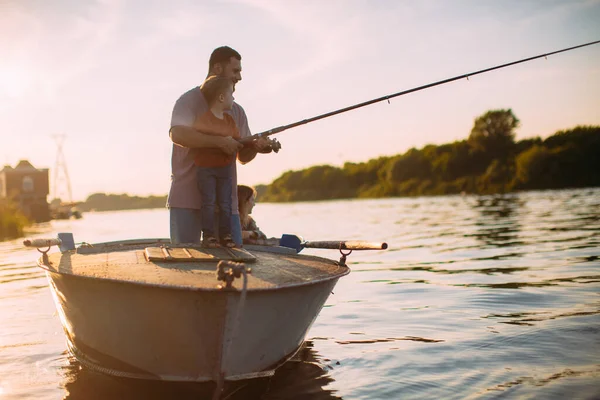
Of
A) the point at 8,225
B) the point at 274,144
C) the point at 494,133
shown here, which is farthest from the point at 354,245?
the point at 494,133

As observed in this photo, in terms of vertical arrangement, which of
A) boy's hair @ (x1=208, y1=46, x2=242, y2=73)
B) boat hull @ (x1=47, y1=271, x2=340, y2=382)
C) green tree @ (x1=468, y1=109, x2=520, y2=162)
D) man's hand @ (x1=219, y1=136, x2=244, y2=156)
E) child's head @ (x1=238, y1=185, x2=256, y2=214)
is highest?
green tree @ (x1=468, y1=109, x2=520, y2=162)

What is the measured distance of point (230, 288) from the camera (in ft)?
12.5

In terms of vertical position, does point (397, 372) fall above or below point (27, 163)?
below

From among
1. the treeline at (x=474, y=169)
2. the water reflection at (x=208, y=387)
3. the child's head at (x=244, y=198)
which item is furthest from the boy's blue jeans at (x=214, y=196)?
the treeline at (x=474, y=169)

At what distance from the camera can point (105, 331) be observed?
4.54m

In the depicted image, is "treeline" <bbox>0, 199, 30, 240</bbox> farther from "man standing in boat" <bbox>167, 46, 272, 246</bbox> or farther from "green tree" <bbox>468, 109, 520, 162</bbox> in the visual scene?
"green tree" <bbox>468, 109, 520, 162</bbox>

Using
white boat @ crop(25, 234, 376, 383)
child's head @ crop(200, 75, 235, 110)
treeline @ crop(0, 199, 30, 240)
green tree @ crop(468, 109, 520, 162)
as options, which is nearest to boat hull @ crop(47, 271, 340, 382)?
white boat @ crop(25, 234, 376, 383)

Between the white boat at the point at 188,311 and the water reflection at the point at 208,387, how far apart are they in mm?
226

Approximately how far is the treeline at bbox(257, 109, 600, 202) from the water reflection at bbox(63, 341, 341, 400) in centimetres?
5889

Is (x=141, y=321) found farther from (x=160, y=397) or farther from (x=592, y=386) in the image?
(x=592, y=386)

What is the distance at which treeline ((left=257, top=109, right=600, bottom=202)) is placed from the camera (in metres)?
66.1

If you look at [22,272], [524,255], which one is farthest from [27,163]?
[524,255]

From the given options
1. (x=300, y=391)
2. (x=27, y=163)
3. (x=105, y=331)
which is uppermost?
(x=27, y=163)

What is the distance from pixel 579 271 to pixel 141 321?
26.9 feet
